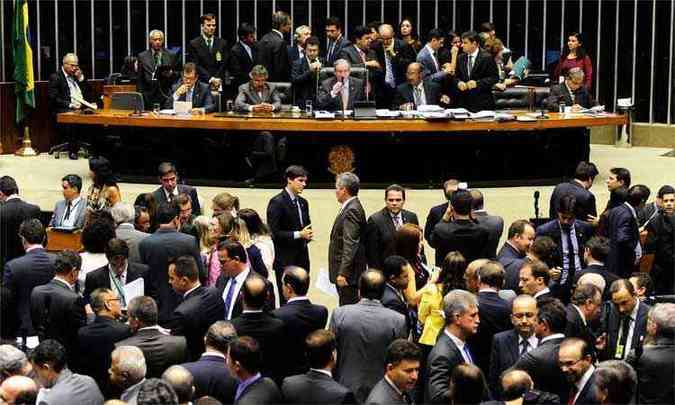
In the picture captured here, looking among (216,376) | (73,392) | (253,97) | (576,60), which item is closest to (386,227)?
(216,376)

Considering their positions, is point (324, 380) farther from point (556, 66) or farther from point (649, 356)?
point (556, 66)

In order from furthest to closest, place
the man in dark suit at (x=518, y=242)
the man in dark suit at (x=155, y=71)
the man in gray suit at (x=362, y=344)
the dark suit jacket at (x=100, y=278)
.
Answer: the man in dark suit at (x=155, y=71)
the man in dark suit at (x=518, y=242)
the dark suit jacket at (x=100, y=278)
the man in gray suit at (x=362, y=344)

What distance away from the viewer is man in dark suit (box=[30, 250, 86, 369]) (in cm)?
1059

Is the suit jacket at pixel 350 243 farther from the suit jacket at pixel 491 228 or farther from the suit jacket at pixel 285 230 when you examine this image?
the suit jacket at pixel 491 228

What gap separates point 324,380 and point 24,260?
10.8 ft

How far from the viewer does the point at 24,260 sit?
11.6m

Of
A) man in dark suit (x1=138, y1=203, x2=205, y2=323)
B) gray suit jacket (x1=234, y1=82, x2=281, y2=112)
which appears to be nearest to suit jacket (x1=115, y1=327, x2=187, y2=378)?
man in dark suit (x1=138, y1=203, x2=205, y2=323)

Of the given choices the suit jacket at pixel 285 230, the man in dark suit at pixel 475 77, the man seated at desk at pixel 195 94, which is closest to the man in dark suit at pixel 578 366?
the suit jacket at pixel 285 230

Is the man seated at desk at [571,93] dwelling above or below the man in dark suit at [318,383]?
above

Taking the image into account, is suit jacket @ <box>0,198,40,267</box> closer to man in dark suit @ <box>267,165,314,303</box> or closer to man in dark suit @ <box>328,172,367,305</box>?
man in dark suit @ <box>267,165,314,303</box>

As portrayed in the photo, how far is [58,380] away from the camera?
366 inches

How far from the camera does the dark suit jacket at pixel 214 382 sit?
931 centimetres

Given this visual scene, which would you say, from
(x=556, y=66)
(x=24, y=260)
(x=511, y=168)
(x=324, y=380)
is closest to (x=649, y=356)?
(x=324, y=380)

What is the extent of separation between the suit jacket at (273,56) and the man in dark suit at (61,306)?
9290mm
